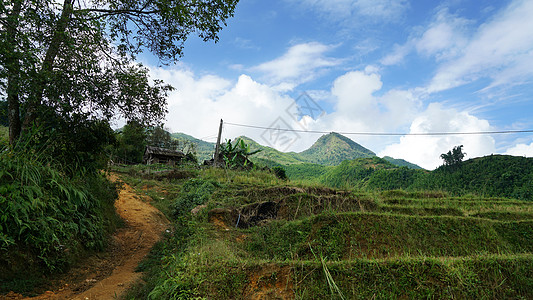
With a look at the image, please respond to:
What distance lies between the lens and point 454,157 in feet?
89.0

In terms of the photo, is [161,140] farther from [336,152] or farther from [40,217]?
[336,152]

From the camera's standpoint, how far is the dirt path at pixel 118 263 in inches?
153

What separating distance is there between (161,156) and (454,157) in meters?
33.0

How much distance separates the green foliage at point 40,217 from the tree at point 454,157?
32.3 meters

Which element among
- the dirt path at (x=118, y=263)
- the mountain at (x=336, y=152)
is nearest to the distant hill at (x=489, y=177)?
the dirt path at (x=118, y=263)

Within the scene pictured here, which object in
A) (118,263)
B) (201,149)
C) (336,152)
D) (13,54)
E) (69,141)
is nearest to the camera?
(13,54)

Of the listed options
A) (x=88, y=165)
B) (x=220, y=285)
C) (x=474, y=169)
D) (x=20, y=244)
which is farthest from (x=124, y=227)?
(x=474, y=169)

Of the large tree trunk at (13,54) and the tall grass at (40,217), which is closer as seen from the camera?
the tall grass at (40,217)

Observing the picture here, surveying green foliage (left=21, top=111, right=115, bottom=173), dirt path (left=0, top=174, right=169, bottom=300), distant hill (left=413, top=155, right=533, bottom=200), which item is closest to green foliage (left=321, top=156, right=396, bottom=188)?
distant hill (left=413, top=155, right=533, bottom=200)

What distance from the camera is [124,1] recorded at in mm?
6434

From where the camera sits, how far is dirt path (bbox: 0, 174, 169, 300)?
3.90 metres

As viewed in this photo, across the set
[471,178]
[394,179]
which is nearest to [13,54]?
[394,179]

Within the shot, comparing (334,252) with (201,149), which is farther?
(201,149)

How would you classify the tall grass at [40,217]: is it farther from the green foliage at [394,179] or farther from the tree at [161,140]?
the tree at [161,140]
